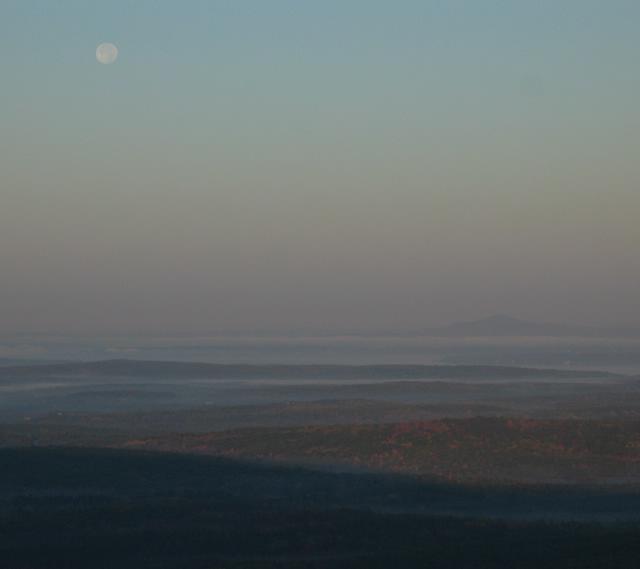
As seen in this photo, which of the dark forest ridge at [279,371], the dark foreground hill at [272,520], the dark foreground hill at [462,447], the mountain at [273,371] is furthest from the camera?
the dark forest ridge at [279,371]

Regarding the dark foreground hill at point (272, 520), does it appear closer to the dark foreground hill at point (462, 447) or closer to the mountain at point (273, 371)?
the dark foreground hill at point (462, 447)

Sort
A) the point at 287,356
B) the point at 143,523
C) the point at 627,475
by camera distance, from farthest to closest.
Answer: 1. the point at 287,356
2. the point at 627,475
3. the point at 143,523

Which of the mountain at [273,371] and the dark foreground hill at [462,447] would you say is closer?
the dark foreground hill at [462,447]

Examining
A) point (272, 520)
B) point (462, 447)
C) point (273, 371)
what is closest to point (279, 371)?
point (273, 371)

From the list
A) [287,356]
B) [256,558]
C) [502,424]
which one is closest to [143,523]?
[256,558]

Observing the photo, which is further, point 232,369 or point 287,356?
point 287,356

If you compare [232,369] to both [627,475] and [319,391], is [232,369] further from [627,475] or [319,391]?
[627,475]

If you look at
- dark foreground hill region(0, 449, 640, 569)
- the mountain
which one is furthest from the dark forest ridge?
dark foreground hill region(0, 449, 640, 569)

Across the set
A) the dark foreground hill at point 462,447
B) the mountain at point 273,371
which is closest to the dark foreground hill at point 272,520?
the dark foreground hill at point 462,447
